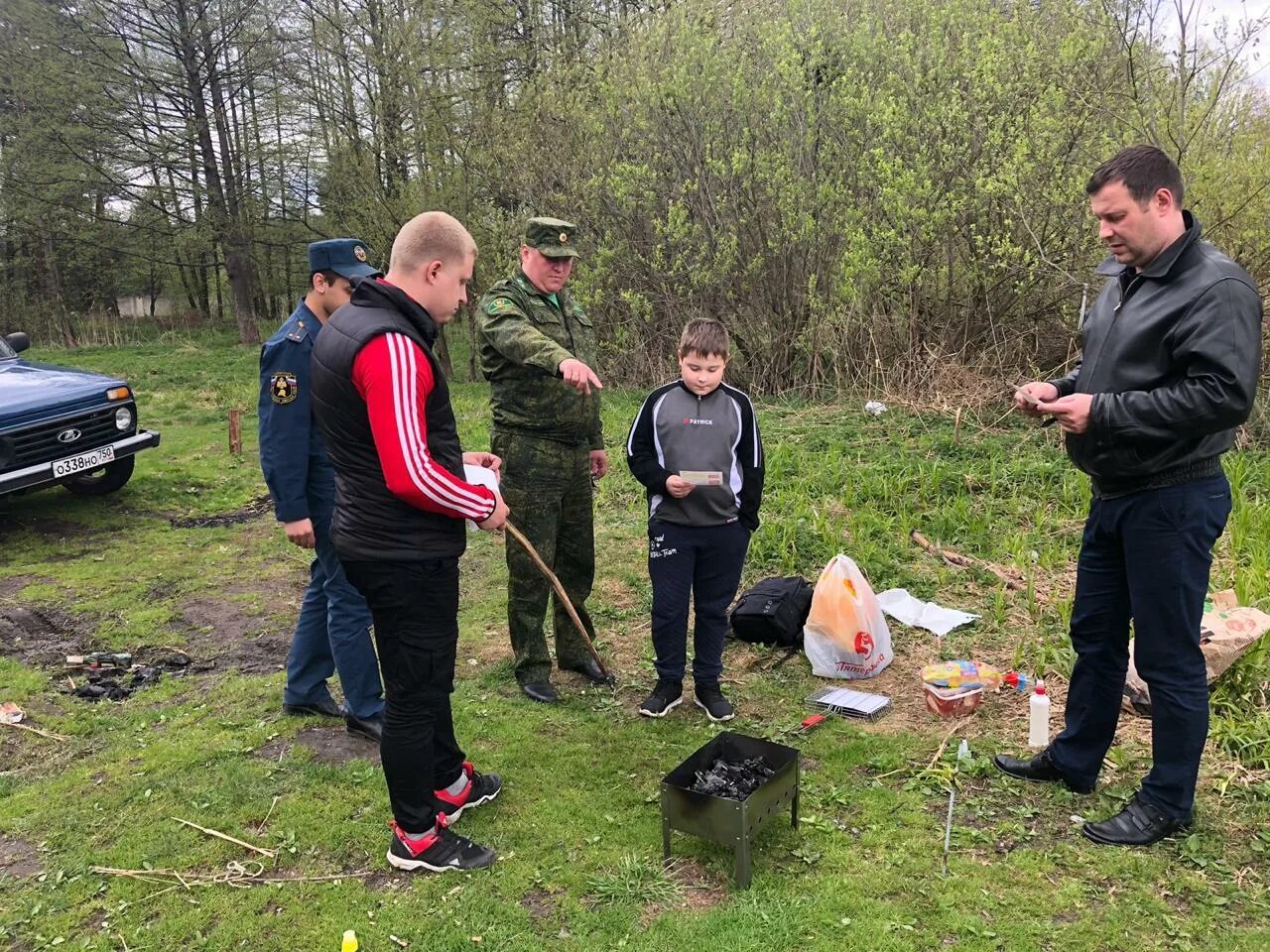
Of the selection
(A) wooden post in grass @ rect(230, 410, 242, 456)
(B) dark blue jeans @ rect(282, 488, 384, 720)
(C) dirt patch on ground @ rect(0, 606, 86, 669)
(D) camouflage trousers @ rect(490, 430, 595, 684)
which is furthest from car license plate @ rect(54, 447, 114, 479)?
(D) camouflage trousers @ rect(490, 430, 595, 684)

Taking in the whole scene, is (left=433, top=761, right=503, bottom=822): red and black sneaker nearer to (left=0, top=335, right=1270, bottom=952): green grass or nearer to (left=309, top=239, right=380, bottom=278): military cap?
(left=0, top=335, right=1270, bottom=952): green grass

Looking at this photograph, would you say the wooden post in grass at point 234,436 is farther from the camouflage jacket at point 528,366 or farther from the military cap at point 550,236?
the military cap at point 550,236

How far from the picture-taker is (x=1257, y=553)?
4.61 metres

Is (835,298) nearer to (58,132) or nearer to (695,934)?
(695,934)

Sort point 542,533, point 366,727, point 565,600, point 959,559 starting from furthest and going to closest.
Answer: point 959,559
point 542,533
point 565,600
point 366,727

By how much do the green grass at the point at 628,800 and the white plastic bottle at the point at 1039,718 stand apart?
116mm

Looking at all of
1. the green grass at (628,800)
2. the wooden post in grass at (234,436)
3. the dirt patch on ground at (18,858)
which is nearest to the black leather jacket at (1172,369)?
the green grass at (628,800)

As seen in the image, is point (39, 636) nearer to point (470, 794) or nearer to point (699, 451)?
point (470, 794)

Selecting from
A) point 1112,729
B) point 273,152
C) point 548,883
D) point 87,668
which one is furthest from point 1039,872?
point 273,152

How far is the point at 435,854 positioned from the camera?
2.93 metres

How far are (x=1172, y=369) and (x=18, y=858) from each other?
4130 millimetres

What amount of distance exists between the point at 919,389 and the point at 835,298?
1.51 m

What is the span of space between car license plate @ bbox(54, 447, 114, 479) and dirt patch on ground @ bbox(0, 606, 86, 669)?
189cm

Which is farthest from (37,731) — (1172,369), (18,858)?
(1172,369)
